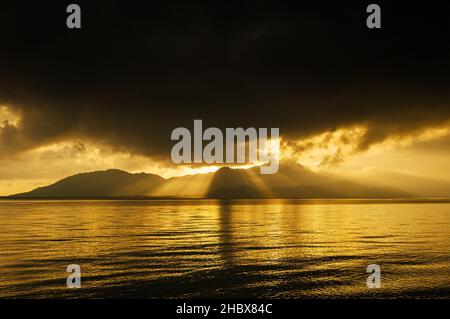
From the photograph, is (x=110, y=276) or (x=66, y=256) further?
(x=66, y=256)

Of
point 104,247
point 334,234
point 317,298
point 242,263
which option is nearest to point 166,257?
point 242,263

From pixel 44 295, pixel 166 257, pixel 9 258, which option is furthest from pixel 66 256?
pixel 44 295

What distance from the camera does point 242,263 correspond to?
4038cm

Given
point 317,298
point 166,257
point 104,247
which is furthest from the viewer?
point 104,247
